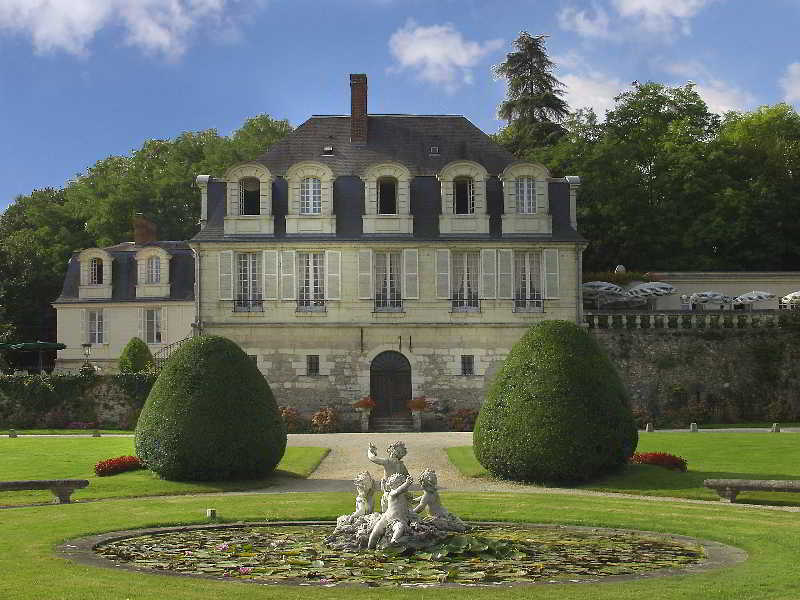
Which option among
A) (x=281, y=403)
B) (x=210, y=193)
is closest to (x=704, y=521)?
(x=281, y=403)

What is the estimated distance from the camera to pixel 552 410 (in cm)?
2205

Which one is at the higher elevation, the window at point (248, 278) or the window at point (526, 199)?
the window at point (526, 199)

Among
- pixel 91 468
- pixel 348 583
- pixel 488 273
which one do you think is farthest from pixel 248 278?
pixel 348 583

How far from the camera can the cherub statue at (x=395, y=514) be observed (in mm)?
14203

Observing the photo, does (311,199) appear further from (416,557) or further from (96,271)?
(416,557)

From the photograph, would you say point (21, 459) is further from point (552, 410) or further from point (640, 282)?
point (640, 282)

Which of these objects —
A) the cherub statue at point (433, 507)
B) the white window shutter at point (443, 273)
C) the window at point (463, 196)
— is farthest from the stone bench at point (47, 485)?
the window at point (463, 196)

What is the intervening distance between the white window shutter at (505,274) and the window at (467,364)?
7.04 feet

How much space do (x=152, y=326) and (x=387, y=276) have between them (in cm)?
1007

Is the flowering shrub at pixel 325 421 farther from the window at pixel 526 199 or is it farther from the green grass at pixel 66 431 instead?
the window at pixel 526 199

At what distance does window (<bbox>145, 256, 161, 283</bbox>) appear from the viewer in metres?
41.6

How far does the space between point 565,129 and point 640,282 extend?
14.6 metres

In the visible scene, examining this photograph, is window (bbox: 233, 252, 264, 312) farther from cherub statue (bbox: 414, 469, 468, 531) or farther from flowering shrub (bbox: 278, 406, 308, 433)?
cherub statue (bbox: 414, 469, 468, 531)

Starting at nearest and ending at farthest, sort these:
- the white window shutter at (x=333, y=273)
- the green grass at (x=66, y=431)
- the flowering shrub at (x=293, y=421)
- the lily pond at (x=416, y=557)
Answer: the lily pond at (x=416, y=557) → the green grass at (x=66, y=431) → the flowering shrub at (x=293, y=421) → the white window shutter at (x=333, y=273)
